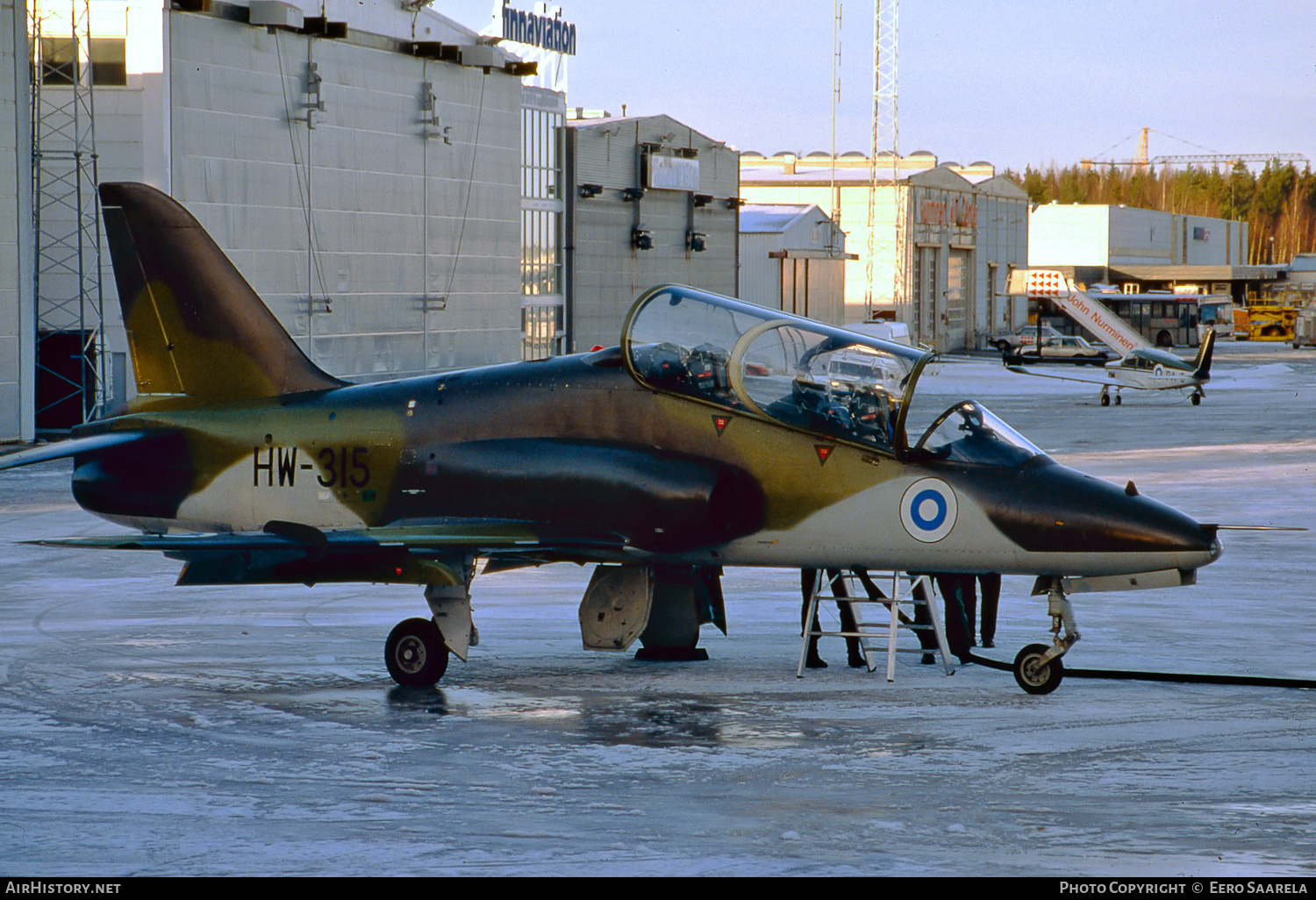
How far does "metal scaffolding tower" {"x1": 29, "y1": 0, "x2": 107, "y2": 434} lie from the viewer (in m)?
30.9

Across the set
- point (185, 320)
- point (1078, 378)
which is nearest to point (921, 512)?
point (185, 320)

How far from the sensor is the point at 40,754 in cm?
875

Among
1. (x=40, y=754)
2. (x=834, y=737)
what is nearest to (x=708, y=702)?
(x=834, y=737)

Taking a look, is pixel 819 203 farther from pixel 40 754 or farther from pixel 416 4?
pixel 40 754

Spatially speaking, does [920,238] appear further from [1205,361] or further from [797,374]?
[797,374]

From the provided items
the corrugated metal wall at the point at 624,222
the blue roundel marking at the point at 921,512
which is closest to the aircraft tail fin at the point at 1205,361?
the corrugated metal wall at the point at 624,222

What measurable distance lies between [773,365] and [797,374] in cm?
20

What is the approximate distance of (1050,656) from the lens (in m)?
10.1

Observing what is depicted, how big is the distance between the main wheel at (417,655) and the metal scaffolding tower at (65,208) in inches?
886

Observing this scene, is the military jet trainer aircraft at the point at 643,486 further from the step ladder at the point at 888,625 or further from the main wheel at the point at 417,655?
the step ladder at the point at 888,625

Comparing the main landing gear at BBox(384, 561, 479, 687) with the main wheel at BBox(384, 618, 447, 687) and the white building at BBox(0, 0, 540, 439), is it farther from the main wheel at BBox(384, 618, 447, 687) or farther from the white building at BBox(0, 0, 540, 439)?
the white building at BBox(0, 0, 540, 439)

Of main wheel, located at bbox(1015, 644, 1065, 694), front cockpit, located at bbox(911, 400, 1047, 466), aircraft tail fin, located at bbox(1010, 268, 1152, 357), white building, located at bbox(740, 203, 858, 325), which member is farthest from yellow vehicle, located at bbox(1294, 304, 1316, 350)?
front cockpit, located at bbox(911, 400, 1047, 466)

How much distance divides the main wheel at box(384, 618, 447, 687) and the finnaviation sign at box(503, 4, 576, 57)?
36.6 m

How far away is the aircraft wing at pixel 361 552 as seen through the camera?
10234 mm
